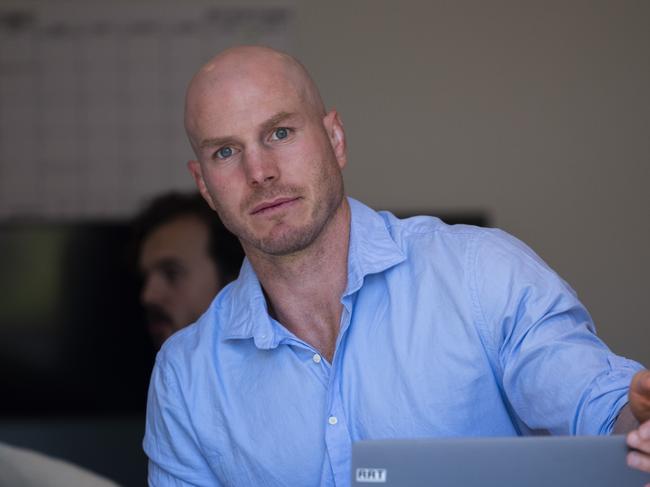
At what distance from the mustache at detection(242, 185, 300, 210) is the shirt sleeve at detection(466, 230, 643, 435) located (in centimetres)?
32

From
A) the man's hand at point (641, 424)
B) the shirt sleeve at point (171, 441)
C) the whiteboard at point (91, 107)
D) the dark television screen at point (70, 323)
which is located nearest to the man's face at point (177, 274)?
the dark television screen at point (70, 323)

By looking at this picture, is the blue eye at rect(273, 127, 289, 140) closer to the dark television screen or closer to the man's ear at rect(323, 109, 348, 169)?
the man's ear at rect(323, 109, 348, 169)

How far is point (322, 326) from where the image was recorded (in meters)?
1.69

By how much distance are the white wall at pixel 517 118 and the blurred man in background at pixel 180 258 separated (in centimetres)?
69

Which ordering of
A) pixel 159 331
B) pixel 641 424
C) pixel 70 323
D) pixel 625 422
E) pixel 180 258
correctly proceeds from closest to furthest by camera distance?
pixel 641 424, pixel 625 422, pixel 180 258, pixel 159 331, pixel 70 323

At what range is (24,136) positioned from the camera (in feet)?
11.4

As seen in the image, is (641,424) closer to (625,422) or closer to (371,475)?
(625,422)

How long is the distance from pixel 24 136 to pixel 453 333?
2347 mm

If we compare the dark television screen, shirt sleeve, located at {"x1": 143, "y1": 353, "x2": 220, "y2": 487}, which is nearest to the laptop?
shirt sleeve, located at {"x1": 143, "y1": 353, "x2": 220, "y2": 487}

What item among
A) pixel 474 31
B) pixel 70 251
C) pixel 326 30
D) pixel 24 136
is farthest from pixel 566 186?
pixel 24 136

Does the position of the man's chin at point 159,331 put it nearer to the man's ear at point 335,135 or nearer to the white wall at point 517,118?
the white wall at point 517,118

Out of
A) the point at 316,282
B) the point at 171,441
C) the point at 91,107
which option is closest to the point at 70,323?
the point at 91,107

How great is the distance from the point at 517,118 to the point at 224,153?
178 centimetres

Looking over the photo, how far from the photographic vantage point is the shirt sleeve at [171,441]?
Result: 1677mm
